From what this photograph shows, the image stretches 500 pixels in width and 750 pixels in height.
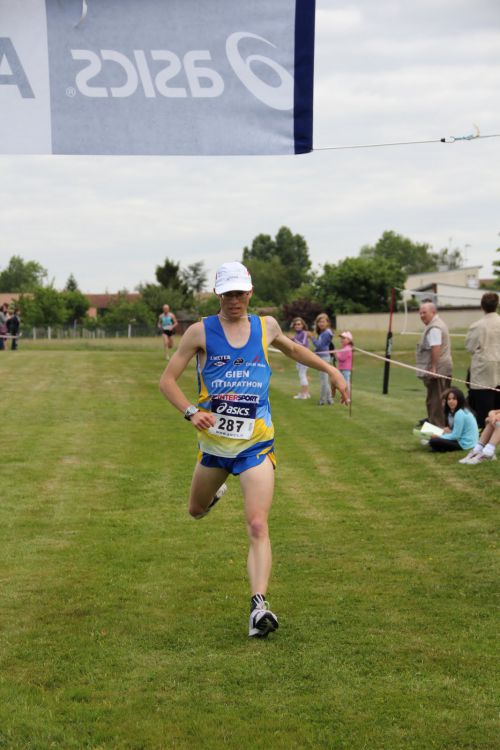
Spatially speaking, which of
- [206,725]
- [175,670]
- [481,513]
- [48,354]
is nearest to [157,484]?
[481,513]

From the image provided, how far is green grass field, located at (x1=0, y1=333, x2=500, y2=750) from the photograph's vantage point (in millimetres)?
5035

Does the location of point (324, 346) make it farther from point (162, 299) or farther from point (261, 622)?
point (162, 299)

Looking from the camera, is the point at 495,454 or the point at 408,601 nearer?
the point at 408,601

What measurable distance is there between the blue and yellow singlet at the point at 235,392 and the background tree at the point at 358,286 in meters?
102

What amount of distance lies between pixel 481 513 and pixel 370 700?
18.9ft

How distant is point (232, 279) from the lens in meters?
6.62

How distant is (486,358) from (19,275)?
535 feet

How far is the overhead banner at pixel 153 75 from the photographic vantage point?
5223 mm

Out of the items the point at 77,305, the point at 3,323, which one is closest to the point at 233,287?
the point at 3,323

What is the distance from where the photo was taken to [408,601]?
7344mm

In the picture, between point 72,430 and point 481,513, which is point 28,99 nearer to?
point 481,513

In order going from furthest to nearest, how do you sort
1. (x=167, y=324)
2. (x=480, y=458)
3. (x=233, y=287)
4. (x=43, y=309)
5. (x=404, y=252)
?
(x=404, y=252), (x=43, y=309), (x=167, y=324), (x=480, y=458), (x=233, y=287)

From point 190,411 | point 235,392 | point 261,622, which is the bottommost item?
point 261,622

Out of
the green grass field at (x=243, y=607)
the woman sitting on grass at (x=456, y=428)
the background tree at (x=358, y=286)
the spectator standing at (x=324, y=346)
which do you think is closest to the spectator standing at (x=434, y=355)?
the woman sitting on grass at (x=456, y=428)
